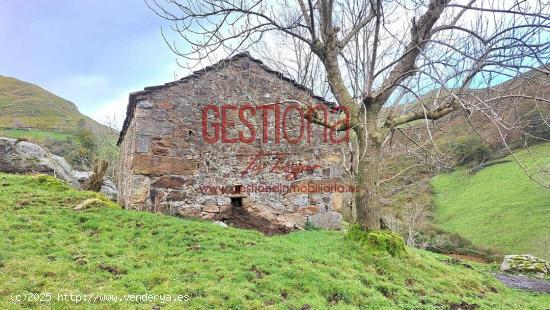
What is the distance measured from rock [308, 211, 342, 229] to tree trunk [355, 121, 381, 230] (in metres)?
3.32

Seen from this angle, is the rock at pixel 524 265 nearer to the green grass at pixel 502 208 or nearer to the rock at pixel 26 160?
the green grass at pixel 502 208

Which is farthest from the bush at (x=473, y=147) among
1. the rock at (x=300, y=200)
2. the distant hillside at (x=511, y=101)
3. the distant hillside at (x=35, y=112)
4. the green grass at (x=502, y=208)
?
the distant hillside at (x=35, y=112)

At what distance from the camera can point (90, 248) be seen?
633 cm

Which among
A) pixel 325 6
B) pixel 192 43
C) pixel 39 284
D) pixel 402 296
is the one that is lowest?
pixel 402 296

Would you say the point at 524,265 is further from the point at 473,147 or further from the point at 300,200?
the point at 473,147

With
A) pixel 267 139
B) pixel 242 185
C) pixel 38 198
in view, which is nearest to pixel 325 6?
pixel 267 139

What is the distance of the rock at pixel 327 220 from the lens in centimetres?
1052

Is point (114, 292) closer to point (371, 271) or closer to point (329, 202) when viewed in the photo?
point (371, 271)

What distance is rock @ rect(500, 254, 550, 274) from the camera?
38.7ft

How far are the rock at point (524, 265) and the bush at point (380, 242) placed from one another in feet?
22.6

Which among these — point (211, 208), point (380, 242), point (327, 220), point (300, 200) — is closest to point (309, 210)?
point (300, 200)

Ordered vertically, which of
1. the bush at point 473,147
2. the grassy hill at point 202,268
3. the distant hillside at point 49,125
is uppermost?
the distant hillside at point 49,125

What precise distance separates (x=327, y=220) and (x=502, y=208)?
1660 centimetres

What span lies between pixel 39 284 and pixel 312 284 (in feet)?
11.9
